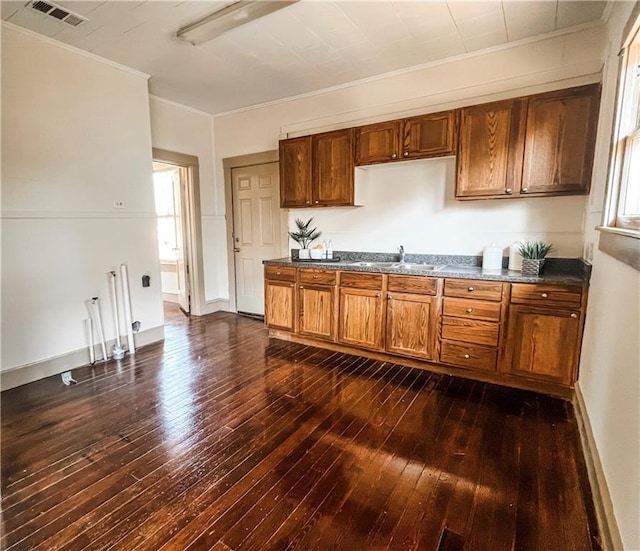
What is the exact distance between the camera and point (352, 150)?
3508mm

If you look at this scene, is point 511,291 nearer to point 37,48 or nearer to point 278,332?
point 278,332

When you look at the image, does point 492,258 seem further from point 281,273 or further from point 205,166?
point 205,166

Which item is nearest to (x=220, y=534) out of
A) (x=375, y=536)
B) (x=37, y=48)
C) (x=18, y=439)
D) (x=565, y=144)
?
(x=375, y=536)

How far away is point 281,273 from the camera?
3.80 metres

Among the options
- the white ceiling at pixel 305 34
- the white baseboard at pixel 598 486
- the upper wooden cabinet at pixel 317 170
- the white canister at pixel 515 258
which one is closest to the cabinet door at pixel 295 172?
the upper wooden cabinet at pixel 317 170

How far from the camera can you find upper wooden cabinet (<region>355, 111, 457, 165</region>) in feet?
9.91

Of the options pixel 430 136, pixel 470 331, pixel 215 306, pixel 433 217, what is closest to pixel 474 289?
pixel 470 331

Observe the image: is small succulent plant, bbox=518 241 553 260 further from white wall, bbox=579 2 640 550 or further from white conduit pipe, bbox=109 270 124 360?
white conduit pipe, bbox=109 270 124 360

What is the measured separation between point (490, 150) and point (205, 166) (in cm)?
370

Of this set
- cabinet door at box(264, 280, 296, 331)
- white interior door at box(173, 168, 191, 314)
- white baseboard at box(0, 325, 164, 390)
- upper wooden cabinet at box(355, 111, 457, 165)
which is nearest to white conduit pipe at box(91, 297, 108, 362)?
white baseboard at box(0, 325, 164, 390)

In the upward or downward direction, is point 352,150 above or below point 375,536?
above

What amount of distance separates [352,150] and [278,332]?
2139 mm

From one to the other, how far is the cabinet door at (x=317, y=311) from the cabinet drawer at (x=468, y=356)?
3.59ft

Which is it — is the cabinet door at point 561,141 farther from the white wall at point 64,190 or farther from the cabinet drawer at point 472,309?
the white wall at point 64,190
